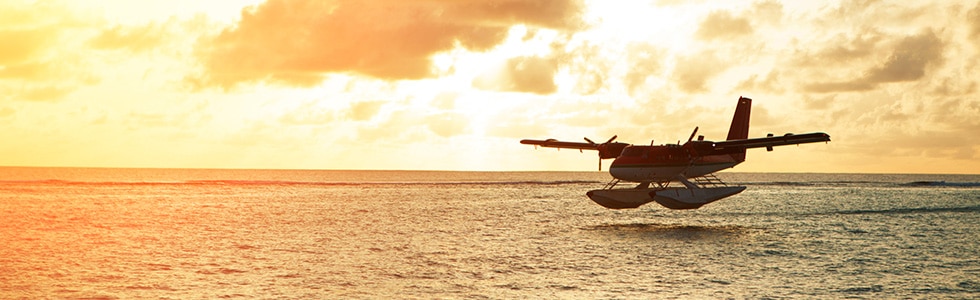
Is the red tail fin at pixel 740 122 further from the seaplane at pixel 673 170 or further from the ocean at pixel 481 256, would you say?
the seaplane at pixel 673 170


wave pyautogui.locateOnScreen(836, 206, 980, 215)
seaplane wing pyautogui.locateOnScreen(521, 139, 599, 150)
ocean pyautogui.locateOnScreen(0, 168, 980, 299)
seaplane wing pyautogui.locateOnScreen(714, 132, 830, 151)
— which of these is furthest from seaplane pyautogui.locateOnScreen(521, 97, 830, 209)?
wave pyautogui.locateOnScreen(836, 206, 980, 215)

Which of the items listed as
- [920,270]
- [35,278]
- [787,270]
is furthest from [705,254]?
[35,278]

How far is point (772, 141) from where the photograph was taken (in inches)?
1401

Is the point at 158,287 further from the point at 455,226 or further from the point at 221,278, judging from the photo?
the point at 455,226

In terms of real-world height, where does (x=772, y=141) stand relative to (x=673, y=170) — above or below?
above

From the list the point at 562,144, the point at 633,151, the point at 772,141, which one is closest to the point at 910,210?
the point at 772,141

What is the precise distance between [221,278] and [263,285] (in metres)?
1.64

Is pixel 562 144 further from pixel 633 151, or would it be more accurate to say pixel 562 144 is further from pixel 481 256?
pixel 481 256

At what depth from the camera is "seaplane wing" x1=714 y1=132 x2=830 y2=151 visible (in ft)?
107

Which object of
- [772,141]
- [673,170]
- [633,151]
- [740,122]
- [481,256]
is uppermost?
[740,122]

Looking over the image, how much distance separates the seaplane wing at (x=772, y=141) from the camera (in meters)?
32.6

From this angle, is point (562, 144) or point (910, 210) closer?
point (562, 144)

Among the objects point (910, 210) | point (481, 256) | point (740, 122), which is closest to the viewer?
point (481, 256)

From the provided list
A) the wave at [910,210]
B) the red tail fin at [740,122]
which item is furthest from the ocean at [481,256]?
the red tail fin at [740,122]
